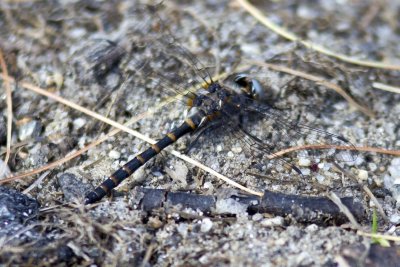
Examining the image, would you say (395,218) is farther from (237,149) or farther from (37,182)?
(37,182)

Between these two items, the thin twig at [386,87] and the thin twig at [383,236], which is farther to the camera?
the thin twig at [386,87]

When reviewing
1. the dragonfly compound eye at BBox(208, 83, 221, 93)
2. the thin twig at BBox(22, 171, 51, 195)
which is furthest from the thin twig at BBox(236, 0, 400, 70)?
the thin twig at BBox(22, 171, 51, 195)

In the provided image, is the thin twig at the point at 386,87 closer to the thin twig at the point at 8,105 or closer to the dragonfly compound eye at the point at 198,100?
the dragonfly compound eye at the point at 198,100

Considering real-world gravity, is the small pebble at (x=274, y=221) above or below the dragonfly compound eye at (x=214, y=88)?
below

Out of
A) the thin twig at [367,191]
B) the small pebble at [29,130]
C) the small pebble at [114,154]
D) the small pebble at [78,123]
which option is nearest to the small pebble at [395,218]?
the thin twig at [367,191]

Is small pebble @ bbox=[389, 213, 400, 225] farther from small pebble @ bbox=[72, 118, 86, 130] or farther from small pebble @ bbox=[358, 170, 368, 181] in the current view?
small pebble @ bbox=[72, 118, 86, 130]

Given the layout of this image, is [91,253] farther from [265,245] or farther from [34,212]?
[265,245]

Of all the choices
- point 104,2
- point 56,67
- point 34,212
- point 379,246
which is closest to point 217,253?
point 379,246
